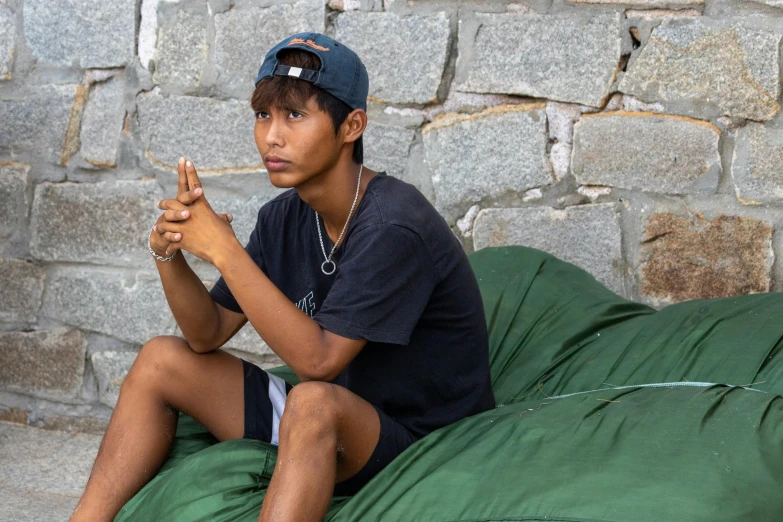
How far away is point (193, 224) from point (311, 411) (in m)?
0.43

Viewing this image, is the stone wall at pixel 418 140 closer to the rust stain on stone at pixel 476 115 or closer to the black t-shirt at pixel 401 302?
the rust stain on stone at pixel 476 115

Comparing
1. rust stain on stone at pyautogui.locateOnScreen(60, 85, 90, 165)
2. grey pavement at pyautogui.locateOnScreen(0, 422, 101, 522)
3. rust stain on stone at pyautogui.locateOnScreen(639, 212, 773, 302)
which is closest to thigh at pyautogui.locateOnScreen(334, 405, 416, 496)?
grey pavement at pyautogui.locateOnScreen(0, 422, 101, 522)

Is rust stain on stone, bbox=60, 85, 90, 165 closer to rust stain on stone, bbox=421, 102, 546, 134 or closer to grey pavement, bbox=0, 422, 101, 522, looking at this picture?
grey pavement, bbox=0, 422, 101, 522

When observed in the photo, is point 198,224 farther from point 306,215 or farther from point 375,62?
point 375,62

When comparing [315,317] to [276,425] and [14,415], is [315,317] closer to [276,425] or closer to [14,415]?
[276,425]

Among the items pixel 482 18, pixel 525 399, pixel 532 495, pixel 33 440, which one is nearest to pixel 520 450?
pixel 532 495

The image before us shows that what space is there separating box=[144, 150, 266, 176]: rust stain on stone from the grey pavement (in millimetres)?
927

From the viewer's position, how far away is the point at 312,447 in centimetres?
150

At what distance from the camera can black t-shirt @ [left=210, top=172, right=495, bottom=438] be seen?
163 centimetres

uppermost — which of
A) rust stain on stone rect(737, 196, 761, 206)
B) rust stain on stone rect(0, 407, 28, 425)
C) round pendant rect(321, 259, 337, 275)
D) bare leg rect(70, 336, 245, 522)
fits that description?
rust stain on stone rect(737, 196, 761, 206)

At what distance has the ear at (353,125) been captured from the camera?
1.81m

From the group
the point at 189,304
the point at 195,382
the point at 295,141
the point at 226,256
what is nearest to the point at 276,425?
the point at 195,382

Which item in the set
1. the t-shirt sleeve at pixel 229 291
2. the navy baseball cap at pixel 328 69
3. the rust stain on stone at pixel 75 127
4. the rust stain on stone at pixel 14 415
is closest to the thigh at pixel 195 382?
the t-shirt sleeve at pixel 229 291

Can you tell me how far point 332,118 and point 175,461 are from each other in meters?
0.76
